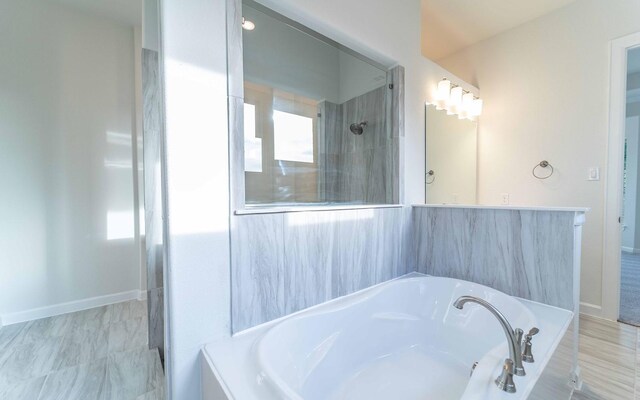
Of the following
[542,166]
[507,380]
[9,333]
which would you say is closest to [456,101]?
[542,166]

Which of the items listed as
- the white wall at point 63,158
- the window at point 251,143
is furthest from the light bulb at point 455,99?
the white wall at point 63,158

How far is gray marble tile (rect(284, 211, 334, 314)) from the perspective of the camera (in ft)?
4.50

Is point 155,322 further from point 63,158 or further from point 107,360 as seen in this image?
point 63,158

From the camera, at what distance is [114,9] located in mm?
2293

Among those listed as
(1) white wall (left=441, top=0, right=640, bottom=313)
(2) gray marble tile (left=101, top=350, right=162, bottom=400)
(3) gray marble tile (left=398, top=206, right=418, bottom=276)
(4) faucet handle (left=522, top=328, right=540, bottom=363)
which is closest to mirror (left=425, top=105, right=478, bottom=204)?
(1) white wall (left=441, top=0, right=640, bottom=313)

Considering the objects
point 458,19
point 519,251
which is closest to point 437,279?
point 519,251

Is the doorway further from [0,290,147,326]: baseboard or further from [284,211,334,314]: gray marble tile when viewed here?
[0,290,147,326]: baseboard

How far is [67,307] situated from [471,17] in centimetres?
460

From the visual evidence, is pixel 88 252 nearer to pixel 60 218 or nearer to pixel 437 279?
pixel 60 218

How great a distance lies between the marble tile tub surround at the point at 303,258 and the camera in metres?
1.21

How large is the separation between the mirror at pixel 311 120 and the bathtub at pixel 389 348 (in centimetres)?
66

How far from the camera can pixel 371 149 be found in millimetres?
2270

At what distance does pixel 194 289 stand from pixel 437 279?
1547mm

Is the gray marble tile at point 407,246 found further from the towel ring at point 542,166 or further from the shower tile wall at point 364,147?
the towel ring at point 542,166
